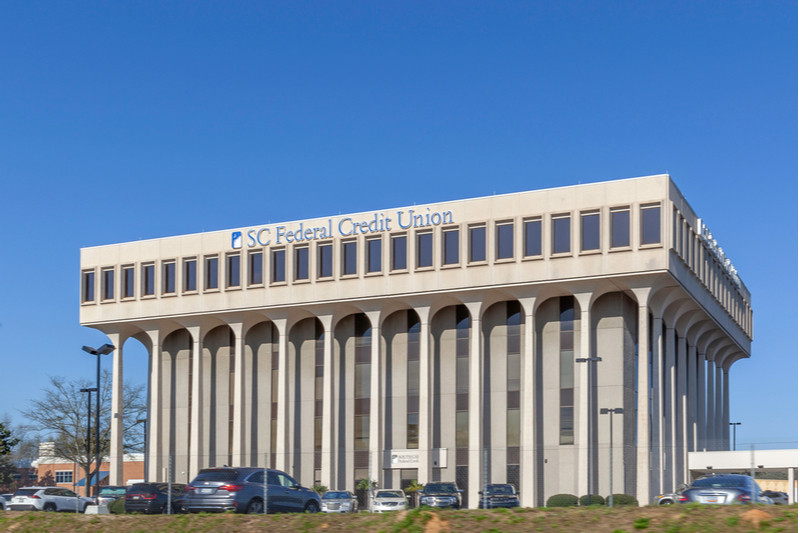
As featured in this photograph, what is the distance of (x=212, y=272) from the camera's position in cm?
7225

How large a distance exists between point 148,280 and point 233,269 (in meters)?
7.60

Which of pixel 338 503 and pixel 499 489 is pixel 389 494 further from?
pixel 499 489

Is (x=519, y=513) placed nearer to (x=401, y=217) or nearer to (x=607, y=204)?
(x=607, y=204)

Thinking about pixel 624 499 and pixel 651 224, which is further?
pixel 651 224

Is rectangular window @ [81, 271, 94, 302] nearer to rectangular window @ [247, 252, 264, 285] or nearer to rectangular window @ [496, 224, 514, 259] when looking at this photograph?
rectangular window @ [247, 252, 264, 285]

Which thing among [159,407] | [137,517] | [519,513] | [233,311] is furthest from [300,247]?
[519,513]

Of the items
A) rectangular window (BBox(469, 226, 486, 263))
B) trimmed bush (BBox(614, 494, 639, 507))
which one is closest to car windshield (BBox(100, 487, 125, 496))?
rectangular window (BBox(469, 226, 486, 263))

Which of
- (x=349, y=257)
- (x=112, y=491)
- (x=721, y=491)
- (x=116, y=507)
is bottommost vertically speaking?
(x=112, y=491)

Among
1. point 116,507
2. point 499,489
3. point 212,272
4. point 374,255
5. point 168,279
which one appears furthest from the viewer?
point 168,279

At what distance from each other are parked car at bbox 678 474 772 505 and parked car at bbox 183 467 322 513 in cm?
1214

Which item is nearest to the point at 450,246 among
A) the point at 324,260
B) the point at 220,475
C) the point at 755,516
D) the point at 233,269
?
the point at 324,260

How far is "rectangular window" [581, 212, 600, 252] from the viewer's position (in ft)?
199

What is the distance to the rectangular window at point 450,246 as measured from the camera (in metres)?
64.5

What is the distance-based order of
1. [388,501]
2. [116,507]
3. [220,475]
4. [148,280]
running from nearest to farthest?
[220,475] → [388,501] → [116,507] → [148,280]
